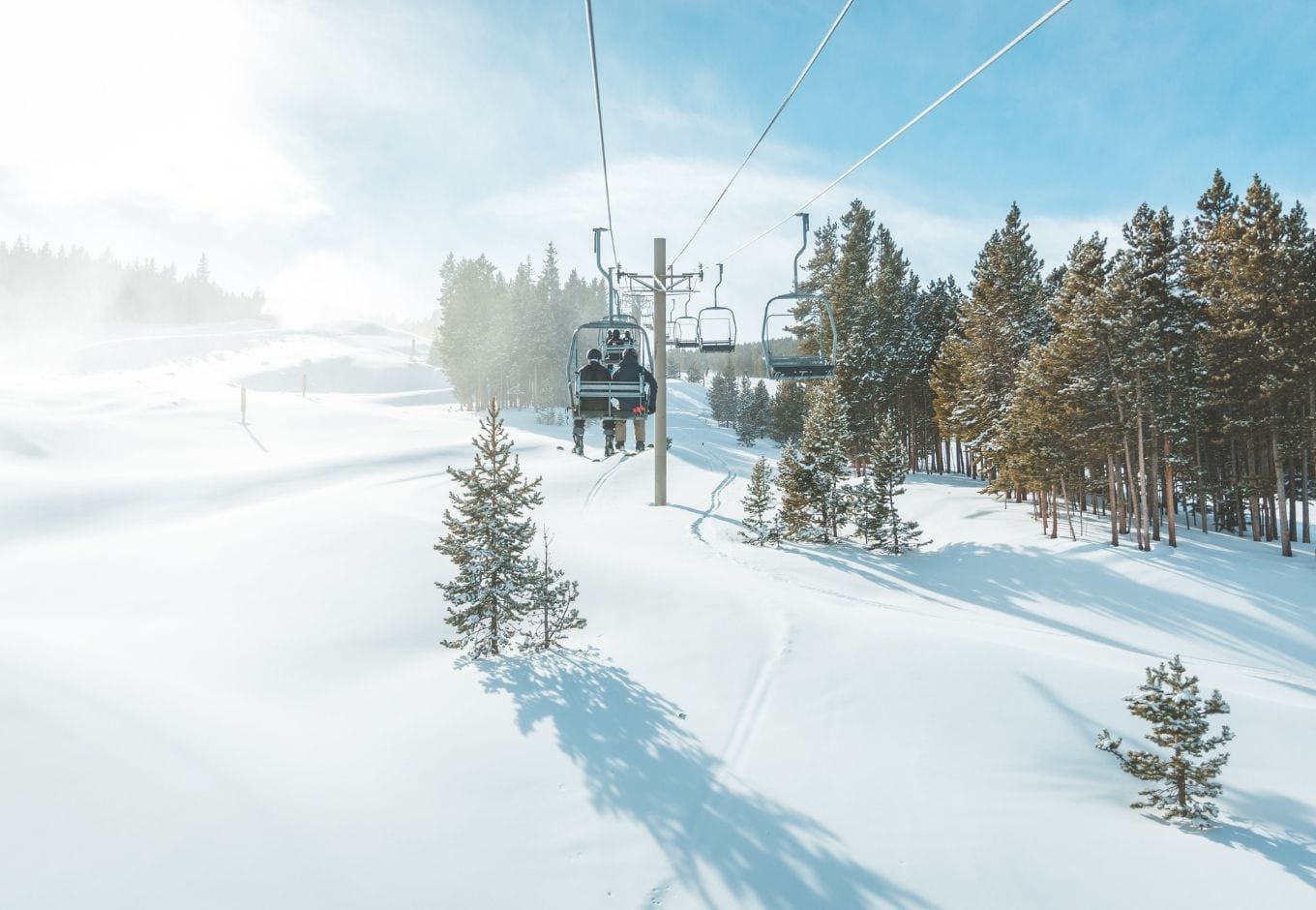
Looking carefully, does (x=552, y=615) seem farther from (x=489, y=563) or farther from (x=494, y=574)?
(x=489, y=563)

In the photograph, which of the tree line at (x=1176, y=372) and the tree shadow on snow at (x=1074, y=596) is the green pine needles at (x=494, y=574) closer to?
the tree shadow on snow at (x=1074, y=596)

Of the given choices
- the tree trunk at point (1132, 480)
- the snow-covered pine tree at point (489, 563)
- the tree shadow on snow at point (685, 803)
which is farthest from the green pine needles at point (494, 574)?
the tree trunk at point (1132, 480)

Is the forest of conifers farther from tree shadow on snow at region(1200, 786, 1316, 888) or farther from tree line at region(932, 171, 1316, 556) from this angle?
tree shadow on snow at region(1200, 786, 1316, 888)

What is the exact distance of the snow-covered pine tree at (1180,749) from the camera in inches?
291

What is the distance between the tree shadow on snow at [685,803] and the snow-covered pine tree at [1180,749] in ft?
12.2

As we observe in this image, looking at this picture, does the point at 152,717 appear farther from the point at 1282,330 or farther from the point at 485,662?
the point at 1282,330

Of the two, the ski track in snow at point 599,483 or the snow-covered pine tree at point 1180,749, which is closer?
the snow-covered pine tree at point 1180,749

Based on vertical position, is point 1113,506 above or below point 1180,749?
above

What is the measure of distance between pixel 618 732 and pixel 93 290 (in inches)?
7009

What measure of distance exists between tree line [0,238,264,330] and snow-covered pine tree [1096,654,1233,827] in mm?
175037

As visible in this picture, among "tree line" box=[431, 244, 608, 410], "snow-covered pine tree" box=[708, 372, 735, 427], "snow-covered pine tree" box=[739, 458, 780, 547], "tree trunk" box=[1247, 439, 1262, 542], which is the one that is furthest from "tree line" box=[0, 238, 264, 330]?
"tree trunk" box=[1247, 439, 1262, 542]

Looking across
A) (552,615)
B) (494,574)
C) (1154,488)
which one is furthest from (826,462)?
(494,574)

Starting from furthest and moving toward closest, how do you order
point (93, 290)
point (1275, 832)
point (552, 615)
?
1. point (93, 290)
2. point (552, 615)
3. point (1275, 832)

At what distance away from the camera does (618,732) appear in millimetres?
9406
